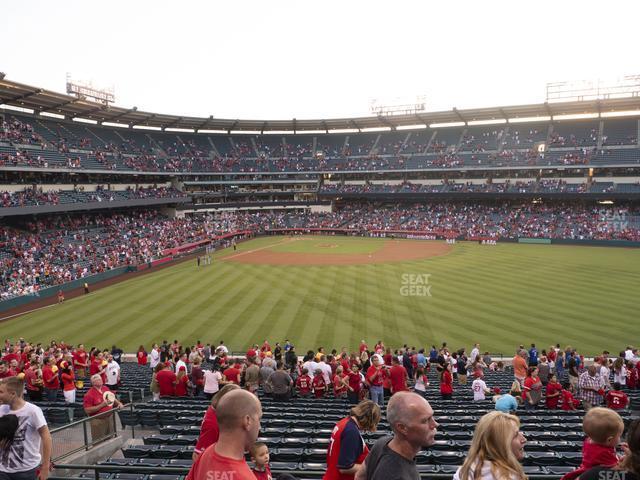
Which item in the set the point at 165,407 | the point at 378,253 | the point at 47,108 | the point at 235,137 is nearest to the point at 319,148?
the point at 235,137

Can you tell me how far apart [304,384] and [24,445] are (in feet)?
30.9

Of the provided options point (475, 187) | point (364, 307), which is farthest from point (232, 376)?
point (475, 187)

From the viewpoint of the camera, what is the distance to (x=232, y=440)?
2.86m

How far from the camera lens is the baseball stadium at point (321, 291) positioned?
5.83 m

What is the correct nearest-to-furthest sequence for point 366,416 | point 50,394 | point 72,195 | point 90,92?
1. point 366,416
2. point 50,394
3. point 72,195
4. point 90,92

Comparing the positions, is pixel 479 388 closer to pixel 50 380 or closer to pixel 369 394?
pixel 369 394

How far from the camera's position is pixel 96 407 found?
29.8ft

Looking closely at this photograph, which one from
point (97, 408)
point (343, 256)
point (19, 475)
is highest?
point (19, 475)

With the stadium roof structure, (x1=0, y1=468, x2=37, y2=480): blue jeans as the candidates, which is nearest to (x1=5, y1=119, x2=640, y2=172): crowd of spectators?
the stadium roof structure

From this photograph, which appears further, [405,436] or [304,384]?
[304,384]

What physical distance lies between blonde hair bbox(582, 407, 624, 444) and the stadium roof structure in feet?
169

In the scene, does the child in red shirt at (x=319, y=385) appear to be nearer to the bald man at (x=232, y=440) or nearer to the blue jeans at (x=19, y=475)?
the blue jeans at (x=19, y=475)
